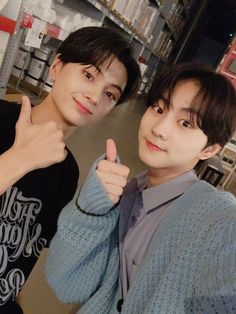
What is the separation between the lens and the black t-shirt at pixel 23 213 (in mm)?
938

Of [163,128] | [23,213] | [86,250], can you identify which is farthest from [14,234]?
[163,128]

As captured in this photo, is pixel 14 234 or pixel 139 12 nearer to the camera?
pixel 14 234

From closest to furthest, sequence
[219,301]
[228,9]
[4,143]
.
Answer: [219,301]
[4,143]
[228,9]

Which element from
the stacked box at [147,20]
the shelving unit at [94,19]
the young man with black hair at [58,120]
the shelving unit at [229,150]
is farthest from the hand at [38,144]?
the stacked box at [147,20]

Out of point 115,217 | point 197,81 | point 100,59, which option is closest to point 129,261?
point 115,217

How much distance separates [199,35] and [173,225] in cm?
1130

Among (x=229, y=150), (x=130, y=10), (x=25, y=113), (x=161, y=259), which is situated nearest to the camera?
(x=161, y=259)

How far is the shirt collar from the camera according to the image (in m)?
0.78

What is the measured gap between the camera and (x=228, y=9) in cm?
1038

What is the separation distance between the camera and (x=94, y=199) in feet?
2.22

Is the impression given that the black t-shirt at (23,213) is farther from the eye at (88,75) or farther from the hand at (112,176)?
the hand at (112,176)

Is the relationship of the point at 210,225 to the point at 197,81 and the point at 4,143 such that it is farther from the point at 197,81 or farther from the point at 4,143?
the point at 4,143

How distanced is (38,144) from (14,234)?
386 mm

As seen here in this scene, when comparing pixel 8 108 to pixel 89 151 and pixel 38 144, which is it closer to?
pixel 38 144
